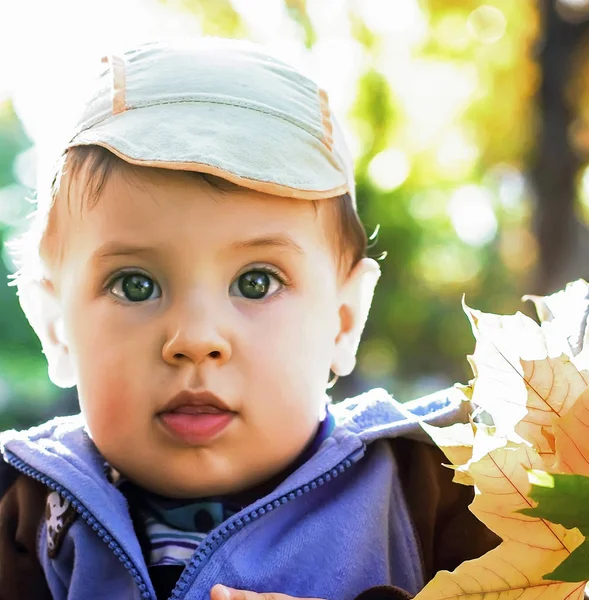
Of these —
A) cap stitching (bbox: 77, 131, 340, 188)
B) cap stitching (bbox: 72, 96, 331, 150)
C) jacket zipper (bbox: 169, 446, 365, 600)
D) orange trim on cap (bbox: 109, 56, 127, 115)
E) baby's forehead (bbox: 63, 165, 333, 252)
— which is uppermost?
orange trim on cap (bbox: 109, 56, 127, 115)

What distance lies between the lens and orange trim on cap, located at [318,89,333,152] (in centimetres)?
103

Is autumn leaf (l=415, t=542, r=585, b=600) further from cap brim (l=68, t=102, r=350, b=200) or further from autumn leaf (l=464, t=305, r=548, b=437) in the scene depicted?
cap brim (l=68, t=102, r=350, b=200)

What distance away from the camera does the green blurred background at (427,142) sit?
421 centimetres

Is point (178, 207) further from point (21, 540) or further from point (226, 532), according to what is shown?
point (21, 540)

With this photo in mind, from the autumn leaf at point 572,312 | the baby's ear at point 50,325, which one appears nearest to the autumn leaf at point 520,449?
the autumn leaf at point 572,312

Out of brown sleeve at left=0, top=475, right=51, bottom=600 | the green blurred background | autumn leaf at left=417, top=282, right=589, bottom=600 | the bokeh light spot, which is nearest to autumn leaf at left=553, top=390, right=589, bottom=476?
autumn leaf at left=417, top=282, right=589, bottom=600

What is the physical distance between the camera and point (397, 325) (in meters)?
6.53

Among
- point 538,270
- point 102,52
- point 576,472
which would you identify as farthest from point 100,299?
point 538,270

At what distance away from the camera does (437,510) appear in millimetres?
1027

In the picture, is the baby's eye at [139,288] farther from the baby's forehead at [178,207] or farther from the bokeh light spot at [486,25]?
the bokeh light spot at [486,25]

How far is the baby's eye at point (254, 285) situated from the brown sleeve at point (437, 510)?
272 mm

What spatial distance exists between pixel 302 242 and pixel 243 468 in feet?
0.86

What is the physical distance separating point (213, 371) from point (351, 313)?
304 millimetres

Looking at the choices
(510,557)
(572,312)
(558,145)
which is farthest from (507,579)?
Answer: (558,145)
